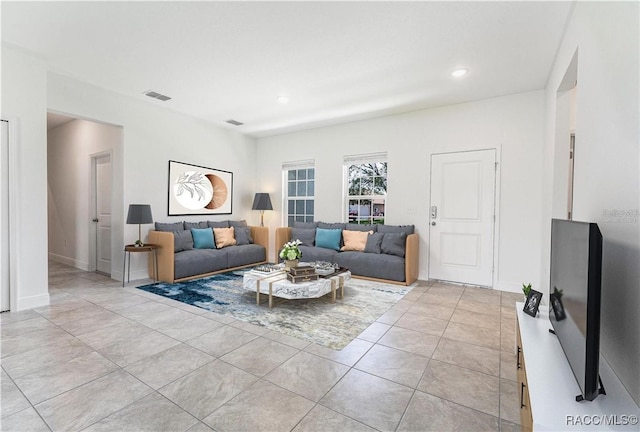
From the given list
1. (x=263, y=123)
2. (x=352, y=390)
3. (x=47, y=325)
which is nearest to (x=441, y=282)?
(x=352, y=390)

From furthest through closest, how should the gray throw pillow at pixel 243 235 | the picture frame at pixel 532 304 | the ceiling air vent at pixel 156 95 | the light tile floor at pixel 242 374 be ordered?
1. the gray throw pillow at pixel 243 235
2. the ceiling air vent at pixel 156 95
3. the picture frame at pixel 532 304
4. the light tile floor at pixel 242 374

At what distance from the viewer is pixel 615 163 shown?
4.30ft

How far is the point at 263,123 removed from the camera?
5.55m

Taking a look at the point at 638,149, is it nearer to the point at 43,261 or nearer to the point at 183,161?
the point at 43,261

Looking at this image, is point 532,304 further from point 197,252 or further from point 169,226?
point 169,226

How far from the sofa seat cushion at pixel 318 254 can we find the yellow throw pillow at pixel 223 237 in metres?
1.37

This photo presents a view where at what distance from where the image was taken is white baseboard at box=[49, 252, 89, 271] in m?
5.24

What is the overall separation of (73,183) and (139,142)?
83.9 inches

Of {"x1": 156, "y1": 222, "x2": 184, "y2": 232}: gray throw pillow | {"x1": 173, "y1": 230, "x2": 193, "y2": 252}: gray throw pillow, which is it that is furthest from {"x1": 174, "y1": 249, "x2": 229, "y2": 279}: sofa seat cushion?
{"x1": 156, "y1": 222, "x2": 184, "y2": 232}: gray throw pillow

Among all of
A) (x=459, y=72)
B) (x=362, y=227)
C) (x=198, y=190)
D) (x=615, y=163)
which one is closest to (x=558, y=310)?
(x=615, y=163)

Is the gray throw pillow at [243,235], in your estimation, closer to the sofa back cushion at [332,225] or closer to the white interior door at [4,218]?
the sofa back cushion at [332,225]

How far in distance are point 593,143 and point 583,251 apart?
90 cm

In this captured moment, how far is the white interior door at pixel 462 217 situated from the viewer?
4.25m

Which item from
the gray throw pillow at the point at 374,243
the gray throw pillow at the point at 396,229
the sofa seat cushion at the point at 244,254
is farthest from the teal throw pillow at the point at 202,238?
the gray throw pillow at the point at 396,229
